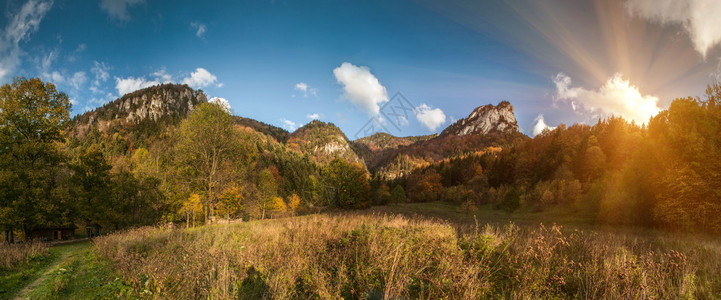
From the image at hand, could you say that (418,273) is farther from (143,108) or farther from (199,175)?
(143,108)

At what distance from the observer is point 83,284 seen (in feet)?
21.9

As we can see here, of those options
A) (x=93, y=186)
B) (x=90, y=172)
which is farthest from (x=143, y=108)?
(x=93, y=186)

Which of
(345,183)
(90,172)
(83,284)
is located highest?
(90,172)

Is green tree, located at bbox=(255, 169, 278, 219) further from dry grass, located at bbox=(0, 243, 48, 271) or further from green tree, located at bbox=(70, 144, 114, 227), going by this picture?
dry grass, located at bbox=(0, 243, 48, 271)

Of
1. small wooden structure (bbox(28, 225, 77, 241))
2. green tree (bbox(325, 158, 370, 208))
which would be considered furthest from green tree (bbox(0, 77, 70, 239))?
green tree (bbox(325, 158, 370, 208))

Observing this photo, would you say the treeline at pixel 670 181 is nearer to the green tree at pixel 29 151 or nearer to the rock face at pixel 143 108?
the green tree at pixel 29 151

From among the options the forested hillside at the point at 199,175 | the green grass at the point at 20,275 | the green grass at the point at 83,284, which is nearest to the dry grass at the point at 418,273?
the green grass at the point at 83,284

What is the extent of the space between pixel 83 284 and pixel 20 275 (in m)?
3.19

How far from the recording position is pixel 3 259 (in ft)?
27.6

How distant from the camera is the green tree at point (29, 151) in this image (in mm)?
14242

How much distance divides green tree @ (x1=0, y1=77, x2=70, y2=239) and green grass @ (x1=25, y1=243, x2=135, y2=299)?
1117cm

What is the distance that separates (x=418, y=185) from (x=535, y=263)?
78343 millimetres

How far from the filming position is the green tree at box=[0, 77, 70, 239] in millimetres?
14242

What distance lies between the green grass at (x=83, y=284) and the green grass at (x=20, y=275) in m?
0.39
